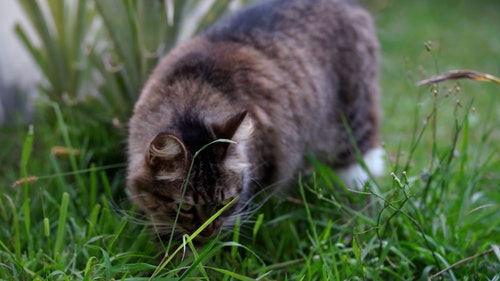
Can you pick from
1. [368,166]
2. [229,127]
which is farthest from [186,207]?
[368,166]

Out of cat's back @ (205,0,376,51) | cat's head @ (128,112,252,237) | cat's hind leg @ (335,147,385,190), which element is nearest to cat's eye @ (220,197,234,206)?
cat's head @ (128,112,252,237)

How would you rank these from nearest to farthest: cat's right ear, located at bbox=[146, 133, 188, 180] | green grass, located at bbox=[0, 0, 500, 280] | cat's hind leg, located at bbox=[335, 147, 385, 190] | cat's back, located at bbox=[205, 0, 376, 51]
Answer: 1. cat's right ear, located at bbox=[146, 133, 188, 180]
2. green grass, located at bbox=[0, 0, 500, 280]
3. cat's back, located at bbox=[205, 0, 376, 51]
4. cat's hind leg, located at bbox=[335, 147, 385, 190]

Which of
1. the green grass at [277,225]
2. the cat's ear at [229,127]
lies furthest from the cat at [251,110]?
Result: the green grass at [277,225]

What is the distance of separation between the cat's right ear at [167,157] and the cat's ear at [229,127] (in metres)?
0.16

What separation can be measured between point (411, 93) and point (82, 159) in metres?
2.92

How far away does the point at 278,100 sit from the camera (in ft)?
9.57

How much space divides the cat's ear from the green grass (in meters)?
0.38

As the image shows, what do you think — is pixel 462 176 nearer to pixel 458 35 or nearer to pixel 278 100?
pixel 278 100

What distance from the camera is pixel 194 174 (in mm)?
2236

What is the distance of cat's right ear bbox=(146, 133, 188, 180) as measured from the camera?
212cm

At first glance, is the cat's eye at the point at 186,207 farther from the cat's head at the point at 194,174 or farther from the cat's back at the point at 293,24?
the cat's back at the point at 293,24

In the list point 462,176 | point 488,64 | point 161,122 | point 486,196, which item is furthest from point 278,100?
point 488,64

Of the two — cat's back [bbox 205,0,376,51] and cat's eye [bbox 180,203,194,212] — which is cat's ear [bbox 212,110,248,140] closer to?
cat's eye [bbox 180,203,194,212]

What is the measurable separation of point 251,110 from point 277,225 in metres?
0.52
